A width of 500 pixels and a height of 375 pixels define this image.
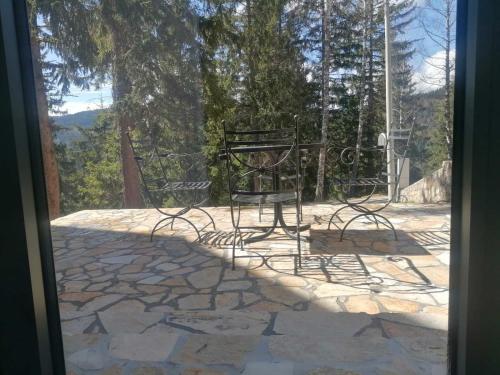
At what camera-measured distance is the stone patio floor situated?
3.95 ft

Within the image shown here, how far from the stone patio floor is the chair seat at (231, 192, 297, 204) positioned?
35 centimetres

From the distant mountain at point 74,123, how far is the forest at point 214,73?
0.57ft

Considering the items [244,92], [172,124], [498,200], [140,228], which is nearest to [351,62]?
[244,92]

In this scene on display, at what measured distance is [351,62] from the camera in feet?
18.3

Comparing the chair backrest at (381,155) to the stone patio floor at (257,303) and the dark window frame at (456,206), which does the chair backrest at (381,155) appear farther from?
the dark window frame at (456,206)

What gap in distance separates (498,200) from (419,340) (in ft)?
2.68

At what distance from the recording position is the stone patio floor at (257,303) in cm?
120

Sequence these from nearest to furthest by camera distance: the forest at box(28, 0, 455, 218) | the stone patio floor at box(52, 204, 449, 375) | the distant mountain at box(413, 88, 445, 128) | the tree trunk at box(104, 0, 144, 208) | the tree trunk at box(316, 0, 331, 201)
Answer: the stone patio floor at box(52, 204, 449, 375) → the distant mountain at box(413, 88, 445, 128) → the forest at box(28, 0, 455, 218) → the tree trunk at box(104, 0, 144, 208) → the tree trunk at box(316, 0, 331, 201)

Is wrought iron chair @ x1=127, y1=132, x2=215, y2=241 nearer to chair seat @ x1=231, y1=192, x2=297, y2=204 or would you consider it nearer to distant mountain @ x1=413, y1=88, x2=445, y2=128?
chair seat @ x1=231, y1=192, x2=297, y2=204

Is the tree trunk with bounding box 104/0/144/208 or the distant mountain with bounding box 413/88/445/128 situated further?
the tree trunk with bounding box 104/0/144/208

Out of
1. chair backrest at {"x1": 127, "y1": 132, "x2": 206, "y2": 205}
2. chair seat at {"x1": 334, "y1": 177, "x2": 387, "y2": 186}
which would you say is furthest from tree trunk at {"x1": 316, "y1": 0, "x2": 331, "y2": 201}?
chair seat at {"x1": 334, "y1": 177, "x2": 387, "y2": 186}

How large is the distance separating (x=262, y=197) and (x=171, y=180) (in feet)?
5.24

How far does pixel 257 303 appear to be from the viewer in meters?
1.78

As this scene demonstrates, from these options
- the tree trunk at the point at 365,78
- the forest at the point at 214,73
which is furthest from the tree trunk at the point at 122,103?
the tree trunk at the point at 365,78
